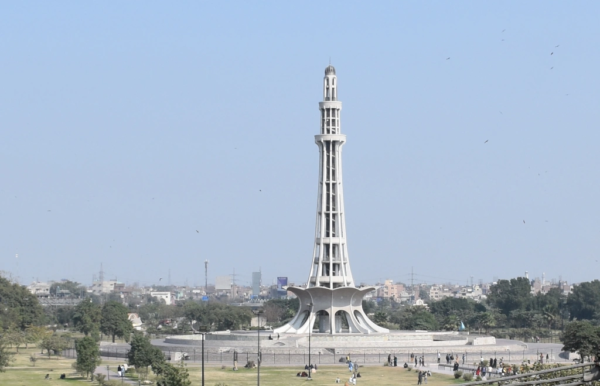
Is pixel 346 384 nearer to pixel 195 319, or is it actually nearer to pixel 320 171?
pixel 320 171

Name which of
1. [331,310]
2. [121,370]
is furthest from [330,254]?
[121,370]

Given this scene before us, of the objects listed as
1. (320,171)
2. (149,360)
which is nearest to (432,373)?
(149,360)

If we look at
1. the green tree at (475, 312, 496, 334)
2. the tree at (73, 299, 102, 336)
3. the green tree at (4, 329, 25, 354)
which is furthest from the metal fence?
the green tree at (475, 312, 496, 334)

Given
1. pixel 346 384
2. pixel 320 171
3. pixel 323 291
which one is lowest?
pixel 346 384

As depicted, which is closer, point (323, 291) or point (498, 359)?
point (498, 359)

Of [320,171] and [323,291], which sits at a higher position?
[320,171]

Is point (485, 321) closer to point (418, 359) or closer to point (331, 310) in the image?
point (331, 310)

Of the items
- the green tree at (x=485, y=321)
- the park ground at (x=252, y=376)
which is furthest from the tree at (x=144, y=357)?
the green tree at (x=485, y=321)
